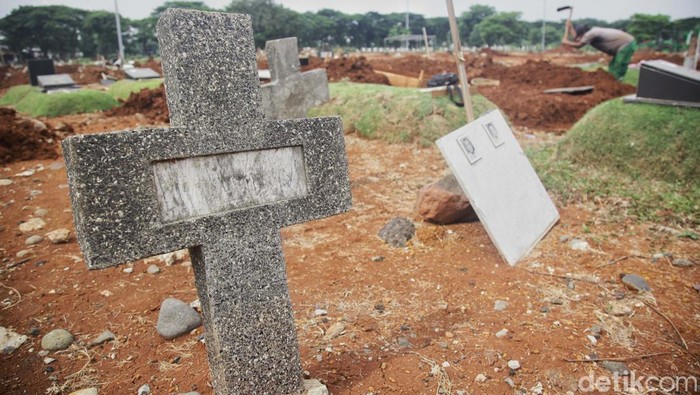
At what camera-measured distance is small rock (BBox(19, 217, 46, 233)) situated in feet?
14.3

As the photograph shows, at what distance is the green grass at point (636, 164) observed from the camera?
15.5ft

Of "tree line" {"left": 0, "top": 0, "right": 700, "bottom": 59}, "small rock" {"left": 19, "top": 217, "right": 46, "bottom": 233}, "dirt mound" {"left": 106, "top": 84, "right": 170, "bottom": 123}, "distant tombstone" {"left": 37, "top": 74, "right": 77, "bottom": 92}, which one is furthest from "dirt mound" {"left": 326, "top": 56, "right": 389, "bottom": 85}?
"tree line" {"left": 0, "top": 0, "right": 700, "bottom": 59}

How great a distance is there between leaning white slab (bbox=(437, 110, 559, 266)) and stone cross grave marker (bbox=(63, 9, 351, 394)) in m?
2.05

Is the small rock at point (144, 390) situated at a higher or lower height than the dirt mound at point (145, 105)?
lower

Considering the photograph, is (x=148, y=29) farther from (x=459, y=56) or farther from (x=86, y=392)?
(x=86, y=392)

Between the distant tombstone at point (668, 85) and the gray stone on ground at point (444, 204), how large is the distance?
3.52 m

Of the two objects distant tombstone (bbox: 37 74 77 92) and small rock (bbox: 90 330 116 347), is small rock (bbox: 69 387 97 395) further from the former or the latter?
distant tombstone (bbox: 37 74 77 92)

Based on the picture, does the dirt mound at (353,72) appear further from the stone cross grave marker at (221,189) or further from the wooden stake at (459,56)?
the stone cross grave marker at (221,189)

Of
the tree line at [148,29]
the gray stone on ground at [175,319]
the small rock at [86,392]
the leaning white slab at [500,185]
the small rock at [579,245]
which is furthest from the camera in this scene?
the tree line at [148,29]

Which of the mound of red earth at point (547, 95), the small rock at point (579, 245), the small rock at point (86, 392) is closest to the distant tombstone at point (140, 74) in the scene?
the mound of red earth at point (547, 95)

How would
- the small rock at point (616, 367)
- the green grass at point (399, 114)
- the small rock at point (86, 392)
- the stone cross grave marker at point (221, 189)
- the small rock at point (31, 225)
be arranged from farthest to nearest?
the green grass at point (399, 114) → the small rock at point (31, 225) → the small rock at point (616, 367) → the small rock at point (86, 392) → the stone cross grave marker at point (221, 189)

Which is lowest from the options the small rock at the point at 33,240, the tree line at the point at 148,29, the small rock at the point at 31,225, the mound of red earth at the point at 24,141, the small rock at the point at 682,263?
the small rock at the point at 682,263

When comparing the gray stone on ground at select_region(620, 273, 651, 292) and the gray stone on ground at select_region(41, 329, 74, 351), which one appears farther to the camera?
the gray stone on ground at select_region(620, 273, 651, 292)

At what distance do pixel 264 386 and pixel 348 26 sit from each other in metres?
81.9
